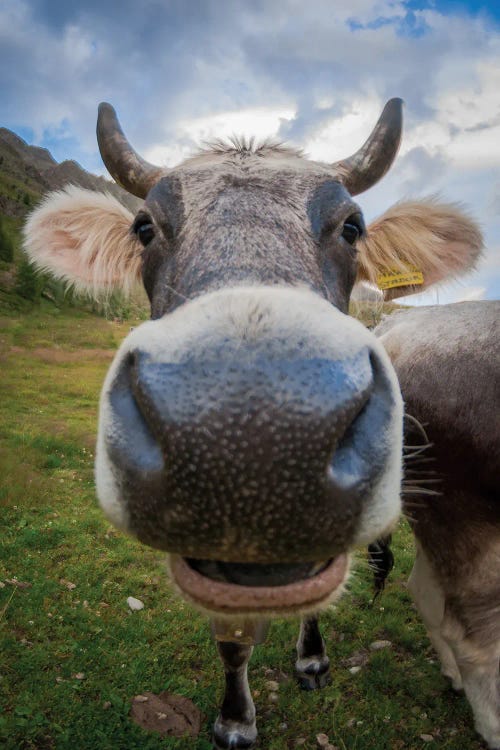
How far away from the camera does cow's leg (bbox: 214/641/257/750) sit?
3.26m

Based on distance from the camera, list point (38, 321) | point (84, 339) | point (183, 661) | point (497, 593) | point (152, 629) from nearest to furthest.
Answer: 1. point (497, 593)
2. point (183, 661)
3. point (152, 629)
4. point (84, 339)
5. point (38, 321)

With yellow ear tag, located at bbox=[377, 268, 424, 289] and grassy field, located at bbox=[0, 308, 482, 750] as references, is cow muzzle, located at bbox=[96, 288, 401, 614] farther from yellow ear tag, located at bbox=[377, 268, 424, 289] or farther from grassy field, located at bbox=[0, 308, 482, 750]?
yellow ear tag, located at bbox=[377, 268, 424, 289]

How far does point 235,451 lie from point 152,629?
3.88m

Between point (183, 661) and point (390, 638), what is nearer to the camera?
point (183, 661)

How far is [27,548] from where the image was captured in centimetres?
560

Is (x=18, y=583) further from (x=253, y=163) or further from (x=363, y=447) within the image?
(x=363, y=447)

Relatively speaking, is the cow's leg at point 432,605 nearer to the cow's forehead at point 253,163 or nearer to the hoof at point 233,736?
the hoof at point 233,736

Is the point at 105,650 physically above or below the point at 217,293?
below

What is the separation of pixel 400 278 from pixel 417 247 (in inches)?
10.3

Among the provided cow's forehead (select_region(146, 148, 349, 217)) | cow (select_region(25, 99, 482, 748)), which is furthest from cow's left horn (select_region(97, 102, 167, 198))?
cow (select_region(25, 99, 482, 748))

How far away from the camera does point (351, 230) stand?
107 inches

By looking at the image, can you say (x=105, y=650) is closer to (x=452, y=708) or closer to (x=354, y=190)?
(x=452, y=708)

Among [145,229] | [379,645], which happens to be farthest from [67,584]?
[145,229]

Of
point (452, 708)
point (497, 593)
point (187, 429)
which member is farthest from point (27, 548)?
point (187, 429)
